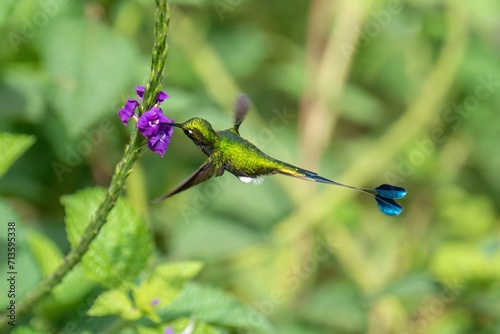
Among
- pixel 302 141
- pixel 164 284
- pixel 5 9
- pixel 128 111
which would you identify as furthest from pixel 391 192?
pixel 302 141

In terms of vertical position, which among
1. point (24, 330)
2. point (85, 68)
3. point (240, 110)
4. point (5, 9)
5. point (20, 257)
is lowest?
point (24, 330)

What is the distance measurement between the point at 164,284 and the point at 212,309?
0.08 meters

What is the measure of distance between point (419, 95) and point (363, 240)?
Result: 0.45 metres

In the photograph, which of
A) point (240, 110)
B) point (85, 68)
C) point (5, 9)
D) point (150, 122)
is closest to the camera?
point (150, 122)

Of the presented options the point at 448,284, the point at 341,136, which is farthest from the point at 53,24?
the point at 341,136

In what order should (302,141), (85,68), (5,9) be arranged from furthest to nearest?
(302,141)
(85,68)
(5,9)

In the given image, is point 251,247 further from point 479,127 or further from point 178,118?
point 479,127

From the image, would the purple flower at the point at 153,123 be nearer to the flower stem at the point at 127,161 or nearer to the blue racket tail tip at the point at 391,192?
the flower stem at the point at 127,161

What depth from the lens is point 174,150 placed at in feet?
6.61

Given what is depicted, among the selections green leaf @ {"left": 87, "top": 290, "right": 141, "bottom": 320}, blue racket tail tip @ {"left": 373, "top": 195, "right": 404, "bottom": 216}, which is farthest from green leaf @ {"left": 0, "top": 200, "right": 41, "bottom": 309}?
blue racket tail tip @ {"left": 373, "top": 195, "right": 404, "bottom": 216}

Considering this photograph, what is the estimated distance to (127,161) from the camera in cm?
68

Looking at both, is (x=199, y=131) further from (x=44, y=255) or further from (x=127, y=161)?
(x=44, y=255)

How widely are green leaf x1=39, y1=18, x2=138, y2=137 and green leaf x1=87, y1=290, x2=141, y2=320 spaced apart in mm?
484

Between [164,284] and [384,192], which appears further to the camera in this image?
[164,284]
